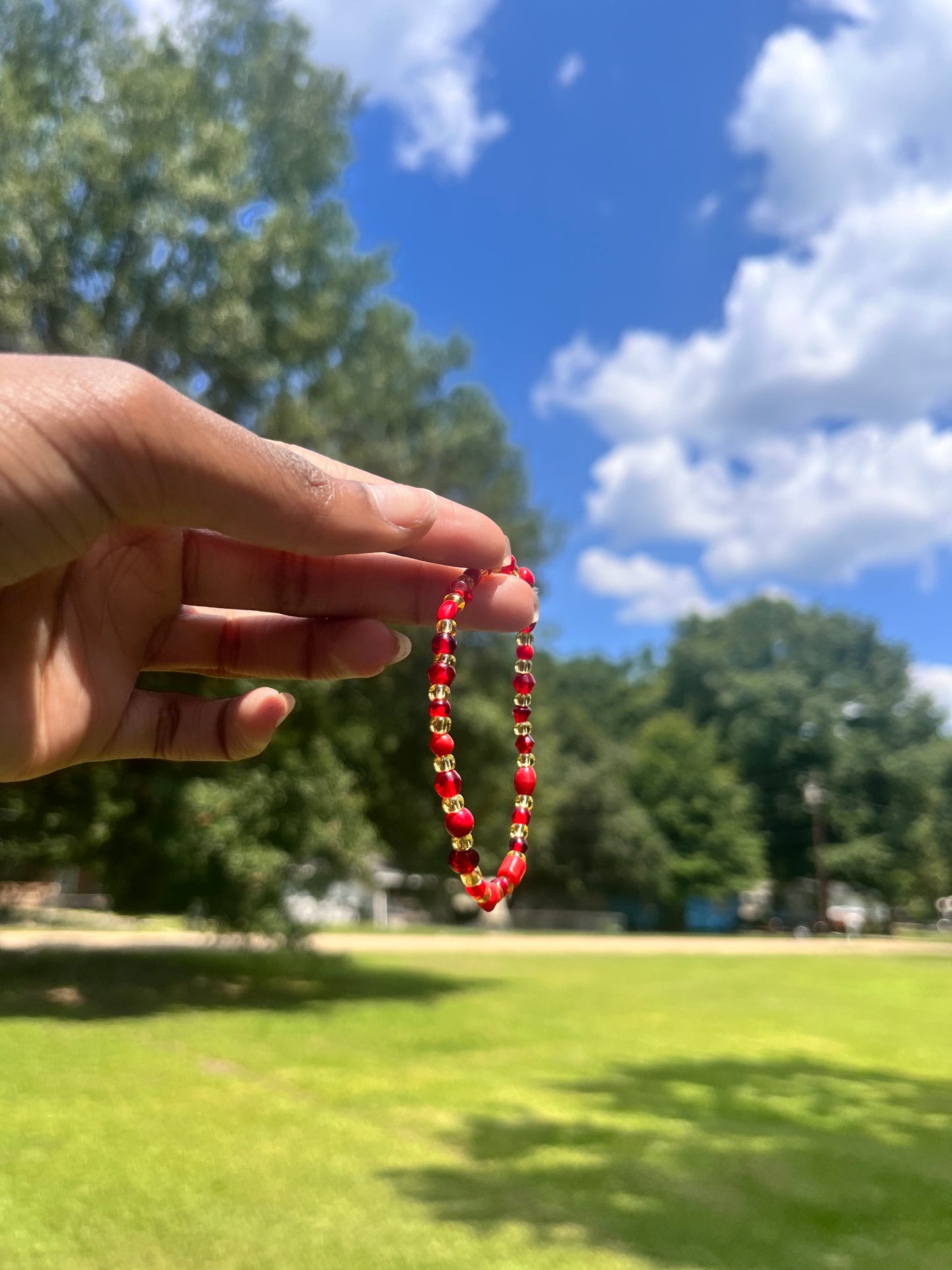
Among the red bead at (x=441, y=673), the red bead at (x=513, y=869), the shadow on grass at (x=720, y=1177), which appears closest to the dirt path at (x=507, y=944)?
the shadow on grass at (x=720, y=1177)

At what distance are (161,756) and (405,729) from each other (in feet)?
34.3

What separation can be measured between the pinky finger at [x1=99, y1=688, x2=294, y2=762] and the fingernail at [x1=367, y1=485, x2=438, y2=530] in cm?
62

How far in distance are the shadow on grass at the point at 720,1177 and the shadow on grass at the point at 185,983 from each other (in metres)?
5.36

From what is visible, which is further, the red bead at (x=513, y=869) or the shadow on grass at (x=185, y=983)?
the shadow on grass at (x=185, y=983)

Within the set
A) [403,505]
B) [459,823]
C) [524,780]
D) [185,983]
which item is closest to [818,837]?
[185,983]

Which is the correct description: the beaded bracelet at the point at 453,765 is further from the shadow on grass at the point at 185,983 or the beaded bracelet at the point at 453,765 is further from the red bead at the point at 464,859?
the shadow on grass at the point at 185,983

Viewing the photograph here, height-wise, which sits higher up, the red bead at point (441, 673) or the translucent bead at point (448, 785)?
the red bead at point (441, 673)

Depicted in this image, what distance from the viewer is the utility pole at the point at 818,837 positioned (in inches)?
1300

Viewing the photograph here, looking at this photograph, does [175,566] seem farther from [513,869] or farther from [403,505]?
[513,869]

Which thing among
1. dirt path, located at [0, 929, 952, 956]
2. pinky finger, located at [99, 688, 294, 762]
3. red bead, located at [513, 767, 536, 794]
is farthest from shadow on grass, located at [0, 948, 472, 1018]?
red bead, located at [513, 767, 536, 794]

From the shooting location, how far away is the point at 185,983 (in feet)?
39.7

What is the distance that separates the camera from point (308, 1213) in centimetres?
429

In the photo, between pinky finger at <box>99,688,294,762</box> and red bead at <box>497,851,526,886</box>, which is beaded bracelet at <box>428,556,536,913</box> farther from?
pinky finger at <box>99,688,294,762</box>

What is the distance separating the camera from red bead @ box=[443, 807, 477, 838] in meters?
1.88
